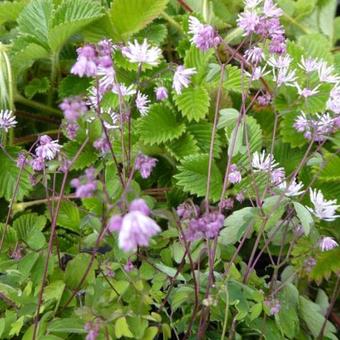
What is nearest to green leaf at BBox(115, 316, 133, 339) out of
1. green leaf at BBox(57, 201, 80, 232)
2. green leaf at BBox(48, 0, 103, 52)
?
green leaf at BBox(57, 201, 80, 232)

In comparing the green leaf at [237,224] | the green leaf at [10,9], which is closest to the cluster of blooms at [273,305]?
the green leaf at [237,224]

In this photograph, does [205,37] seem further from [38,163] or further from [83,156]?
[83,156]

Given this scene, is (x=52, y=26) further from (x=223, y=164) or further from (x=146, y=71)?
(x=223, y=164)

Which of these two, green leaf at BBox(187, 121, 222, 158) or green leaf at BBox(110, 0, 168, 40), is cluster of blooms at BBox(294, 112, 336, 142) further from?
green leaf at BBox(110, 0, 168, 40)

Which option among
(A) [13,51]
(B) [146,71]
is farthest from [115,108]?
(A) [13,51]

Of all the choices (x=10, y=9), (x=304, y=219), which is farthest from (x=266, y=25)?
(x=10, y=9)

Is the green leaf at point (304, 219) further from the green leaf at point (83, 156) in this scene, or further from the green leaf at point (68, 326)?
the green leaf at point (83, 156)
